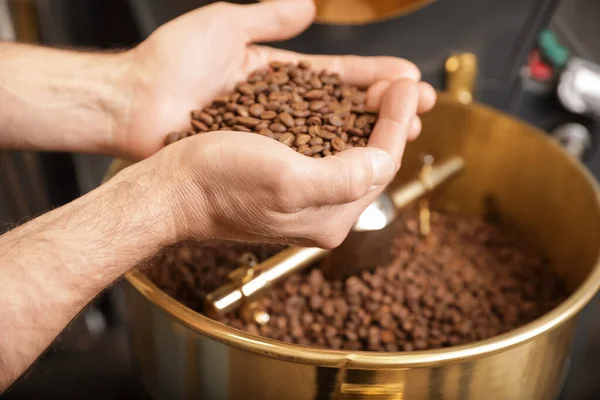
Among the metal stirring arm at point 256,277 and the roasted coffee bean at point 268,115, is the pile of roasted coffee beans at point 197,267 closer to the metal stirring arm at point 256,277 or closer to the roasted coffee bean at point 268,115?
the metal stirring arm at point 256,277

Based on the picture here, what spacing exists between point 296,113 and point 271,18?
16 centimetres

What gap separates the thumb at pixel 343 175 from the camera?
19.6 inches

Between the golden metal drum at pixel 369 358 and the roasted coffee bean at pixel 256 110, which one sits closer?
the golden metal drum at pixel 369 358

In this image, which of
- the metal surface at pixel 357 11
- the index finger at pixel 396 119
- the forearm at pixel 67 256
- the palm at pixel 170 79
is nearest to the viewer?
the forearm at pixel 67 256

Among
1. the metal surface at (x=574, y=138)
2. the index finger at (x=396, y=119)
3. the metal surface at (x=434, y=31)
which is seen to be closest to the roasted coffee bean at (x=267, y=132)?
the index finger at (x=396, y=119)

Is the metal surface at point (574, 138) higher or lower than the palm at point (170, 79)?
lower

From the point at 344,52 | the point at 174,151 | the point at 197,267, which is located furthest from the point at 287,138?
the point at 344,52

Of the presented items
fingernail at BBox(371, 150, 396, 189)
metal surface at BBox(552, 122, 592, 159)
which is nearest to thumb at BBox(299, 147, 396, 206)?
fingernail at BBox(371, 150, 396, 189)

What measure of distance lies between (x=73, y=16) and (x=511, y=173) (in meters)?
0.78

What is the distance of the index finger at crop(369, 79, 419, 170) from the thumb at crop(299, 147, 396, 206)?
0.07 metres

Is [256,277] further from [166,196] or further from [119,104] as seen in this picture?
[119,104]

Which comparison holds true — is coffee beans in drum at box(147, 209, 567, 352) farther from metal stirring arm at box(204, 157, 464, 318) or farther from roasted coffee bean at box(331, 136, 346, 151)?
roasted coffee bean at box(331, 136, 346, 151)

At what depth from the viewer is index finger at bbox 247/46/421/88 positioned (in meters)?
0.73

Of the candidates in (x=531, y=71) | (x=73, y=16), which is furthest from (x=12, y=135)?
(x=531, y=71)
